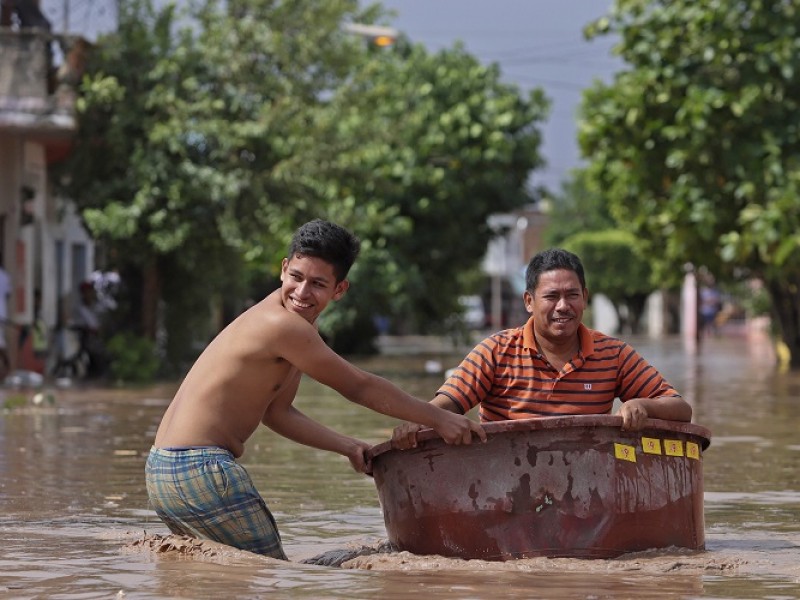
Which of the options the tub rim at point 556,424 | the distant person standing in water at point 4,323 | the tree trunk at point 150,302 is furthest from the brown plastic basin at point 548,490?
the tree trunk at point 150,302

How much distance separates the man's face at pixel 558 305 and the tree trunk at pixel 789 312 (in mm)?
24048

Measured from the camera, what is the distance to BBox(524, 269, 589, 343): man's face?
7.38 m

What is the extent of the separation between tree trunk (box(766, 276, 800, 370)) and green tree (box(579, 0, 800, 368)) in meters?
2.89

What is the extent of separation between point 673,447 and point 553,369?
603 millimetres

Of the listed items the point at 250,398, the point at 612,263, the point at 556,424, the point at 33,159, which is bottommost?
the point at 556,424

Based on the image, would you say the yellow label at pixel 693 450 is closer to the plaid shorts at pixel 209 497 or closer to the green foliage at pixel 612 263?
the plaid shorts at pixel 209 497

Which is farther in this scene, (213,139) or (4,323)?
(213,139)

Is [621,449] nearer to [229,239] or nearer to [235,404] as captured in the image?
[235,404]

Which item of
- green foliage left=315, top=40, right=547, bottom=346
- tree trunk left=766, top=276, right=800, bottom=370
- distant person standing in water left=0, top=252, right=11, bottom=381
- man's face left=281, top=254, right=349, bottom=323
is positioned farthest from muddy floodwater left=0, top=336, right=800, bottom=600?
green foliage left=315, top=40, right=547, bottom=346

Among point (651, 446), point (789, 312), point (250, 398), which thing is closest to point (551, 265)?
point (651, 446)

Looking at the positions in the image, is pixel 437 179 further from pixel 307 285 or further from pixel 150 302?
pixel 307 285

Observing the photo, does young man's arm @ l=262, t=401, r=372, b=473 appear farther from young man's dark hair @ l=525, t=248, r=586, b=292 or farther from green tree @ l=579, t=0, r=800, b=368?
green tree @ l=579, t=0, r=800, b=368

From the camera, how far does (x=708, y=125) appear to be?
85.5ft

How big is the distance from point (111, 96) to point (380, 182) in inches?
208
